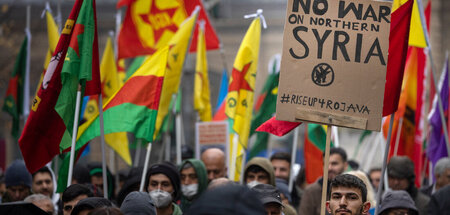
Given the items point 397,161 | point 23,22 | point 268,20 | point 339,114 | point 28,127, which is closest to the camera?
point 339,114

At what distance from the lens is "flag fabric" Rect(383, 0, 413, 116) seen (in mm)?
6828

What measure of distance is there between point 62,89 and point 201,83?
4769 mm

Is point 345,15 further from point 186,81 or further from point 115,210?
point 186,81

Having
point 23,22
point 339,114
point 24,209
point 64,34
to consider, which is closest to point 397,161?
point 339,114

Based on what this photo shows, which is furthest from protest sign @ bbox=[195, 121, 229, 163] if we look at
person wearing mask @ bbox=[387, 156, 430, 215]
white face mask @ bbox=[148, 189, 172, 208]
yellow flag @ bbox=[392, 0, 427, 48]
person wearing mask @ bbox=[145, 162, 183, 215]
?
white face mask @ bbox=[148, 189, 172, 208]

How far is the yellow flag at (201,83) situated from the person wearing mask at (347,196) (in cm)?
566

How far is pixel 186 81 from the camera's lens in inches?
685

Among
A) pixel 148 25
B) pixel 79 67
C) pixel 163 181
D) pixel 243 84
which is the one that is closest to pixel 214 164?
pixel 243 84

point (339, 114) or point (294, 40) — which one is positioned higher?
point (294, 40)

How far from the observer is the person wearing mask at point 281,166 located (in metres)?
9.79

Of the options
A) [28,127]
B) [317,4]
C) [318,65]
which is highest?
[317,4]

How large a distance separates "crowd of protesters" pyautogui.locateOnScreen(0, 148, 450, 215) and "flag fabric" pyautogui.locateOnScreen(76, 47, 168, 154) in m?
0.47

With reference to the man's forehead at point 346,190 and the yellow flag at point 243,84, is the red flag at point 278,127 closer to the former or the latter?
the man's forehead at point 346,190

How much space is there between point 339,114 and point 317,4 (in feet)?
2.78
